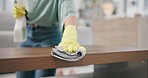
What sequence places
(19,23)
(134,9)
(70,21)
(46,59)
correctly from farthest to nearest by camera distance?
1. (134,9)
2. (19,23)
3. (70,21)
4. (46,59)

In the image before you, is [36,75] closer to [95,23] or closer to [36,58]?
[36,58]

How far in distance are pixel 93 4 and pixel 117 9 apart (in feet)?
2.35

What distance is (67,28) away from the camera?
2.26 ft

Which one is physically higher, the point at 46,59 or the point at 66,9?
the point at 66,9

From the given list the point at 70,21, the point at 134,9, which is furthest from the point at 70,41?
the point at 134,9

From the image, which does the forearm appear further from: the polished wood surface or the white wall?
the white wall

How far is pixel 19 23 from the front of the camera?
874 millimetres

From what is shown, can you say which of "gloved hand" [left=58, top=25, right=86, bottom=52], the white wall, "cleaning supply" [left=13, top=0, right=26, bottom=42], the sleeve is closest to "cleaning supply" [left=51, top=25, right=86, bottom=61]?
"gloved hand" [left=58, top=25, right=86, bottom=52]

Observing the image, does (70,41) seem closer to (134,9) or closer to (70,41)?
(70,41)

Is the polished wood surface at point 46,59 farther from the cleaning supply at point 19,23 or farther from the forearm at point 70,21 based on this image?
the cleaning supply at point 19,23

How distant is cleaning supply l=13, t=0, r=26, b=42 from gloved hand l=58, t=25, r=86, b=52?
0.80 ft

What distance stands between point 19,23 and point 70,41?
34 centimetres

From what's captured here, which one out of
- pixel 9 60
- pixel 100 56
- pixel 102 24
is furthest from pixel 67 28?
pixel 102 24

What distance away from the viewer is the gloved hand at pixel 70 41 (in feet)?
1.97
